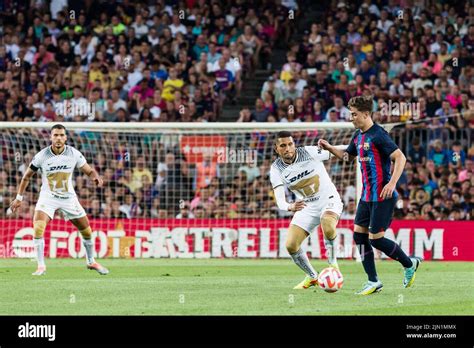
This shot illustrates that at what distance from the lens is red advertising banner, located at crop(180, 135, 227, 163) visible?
74.9ft

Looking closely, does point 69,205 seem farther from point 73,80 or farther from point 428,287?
point 73,80

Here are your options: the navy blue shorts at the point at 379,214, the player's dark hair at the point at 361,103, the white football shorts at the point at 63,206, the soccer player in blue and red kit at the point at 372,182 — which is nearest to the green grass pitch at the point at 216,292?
the soccer player in blue and red kit at the point at 372,182

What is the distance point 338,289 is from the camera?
13.0 meters

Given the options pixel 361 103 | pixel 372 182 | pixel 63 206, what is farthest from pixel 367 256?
pixel 63 206

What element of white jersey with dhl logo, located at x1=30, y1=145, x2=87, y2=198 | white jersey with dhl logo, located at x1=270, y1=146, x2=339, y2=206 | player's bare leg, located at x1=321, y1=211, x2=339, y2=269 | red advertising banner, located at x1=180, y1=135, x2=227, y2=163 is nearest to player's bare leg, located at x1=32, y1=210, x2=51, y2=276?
white jersey with dhl logo, located at x1=30, y1=145, x2=87, y2=198

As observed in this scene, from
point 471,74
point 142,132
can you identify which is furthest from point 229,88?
point 471,74

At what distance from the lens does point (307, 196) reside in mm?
13805

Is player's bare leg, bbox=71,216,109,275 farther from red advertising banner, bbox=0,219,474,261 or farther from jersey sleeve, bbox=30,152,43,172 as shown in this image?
red advertising banner, bbox=0,219,474,261

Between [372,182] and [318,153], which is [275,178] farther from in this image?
[372,182]

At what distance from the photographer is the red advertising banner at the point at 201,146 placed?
22828 mm

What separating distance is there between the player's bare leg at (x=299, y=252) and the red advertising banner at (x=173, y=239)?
308 inches

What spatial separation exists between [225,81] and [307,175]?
12415 millimetres

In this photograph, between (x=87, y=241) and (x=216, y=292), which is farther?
(x=87, y=241)
